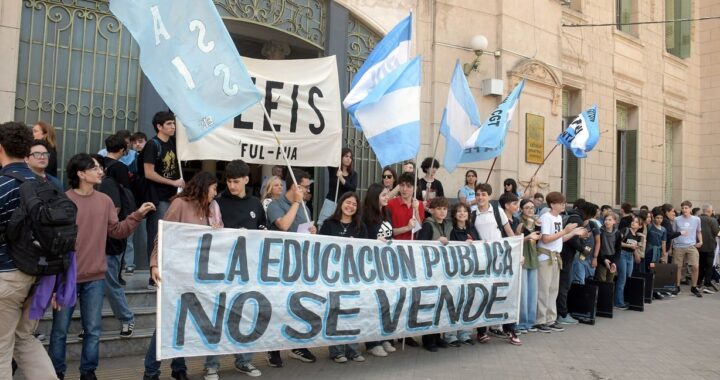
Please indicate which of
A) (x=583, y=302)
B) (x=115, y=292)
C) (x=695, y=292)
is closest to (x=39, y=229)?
(x=115, y=292)

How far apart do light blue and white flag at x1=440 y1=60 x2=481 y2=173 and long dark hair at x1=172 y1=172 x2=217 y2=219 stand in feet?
11.3

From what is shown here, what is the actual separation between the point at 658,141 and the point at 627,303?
8.29 m

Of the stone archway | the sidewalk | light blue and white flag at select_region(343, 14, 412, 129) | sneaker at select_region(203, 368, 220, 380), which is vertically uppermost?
the stone archway

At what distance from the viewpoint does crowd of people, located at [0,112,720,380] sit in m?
4.00

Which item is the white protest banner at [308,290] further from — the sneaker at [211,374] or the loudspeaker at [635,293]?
the loudspeaker at [635,293]

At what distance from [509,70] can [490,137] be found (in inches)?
155

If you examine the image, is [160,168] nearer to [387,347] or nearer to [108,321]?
[108,321]

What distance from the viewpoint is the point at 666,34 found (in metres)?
17.2

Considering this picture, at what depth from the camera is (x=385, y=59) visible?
648 cm

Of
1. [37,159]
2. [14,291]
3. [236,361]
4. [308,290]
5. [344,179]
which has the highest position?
[344,179]

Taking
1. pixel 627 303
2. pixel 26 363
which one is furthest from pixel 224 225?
pixel 627 303

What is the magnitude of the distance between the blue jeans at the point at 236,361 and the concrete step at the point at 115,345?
3.29 feet

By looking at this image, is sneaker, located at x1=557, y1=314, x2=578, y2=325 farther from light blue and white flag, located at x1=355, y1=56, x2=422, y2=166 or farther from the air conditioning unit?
the air conditioning unit

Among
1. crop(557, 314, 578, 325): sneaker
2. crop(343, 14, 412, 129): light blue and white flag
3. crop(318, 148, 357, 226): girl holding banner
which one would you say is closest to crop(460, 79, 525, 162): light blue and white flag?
crop(318, 148, 357, 226): girl holding banner
